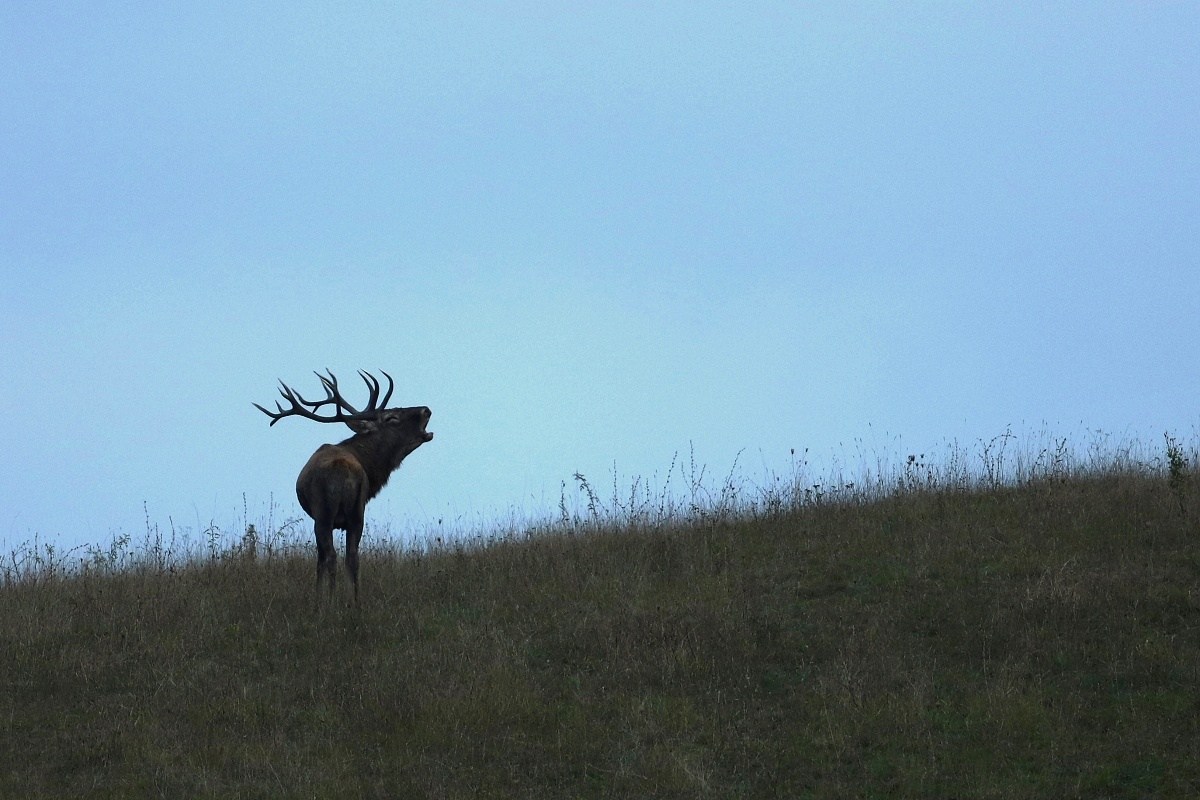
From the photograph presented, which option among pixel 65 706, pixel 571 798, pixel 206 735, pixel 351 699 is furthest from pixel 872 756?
pixel 65 706

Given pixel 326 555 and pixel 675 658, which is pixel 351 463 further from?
pixel 675 658

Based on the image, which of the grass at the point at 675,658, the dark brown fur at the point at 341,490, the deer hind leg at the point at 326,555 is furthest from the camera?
the dark brown fur at the point at 341,490

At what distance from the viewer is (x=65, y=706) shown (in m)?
11.8

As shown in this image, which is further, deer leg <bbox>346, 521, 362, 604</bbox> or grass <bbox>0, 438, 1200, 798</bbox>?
deer leg <bbox>346, 521, 362, 604</bbox>

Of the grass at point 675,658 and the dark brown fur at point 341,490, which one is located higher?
the dark brown fur at point 341,490

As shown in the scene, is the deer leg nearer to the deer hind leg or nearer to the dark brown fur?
the dark brown fur

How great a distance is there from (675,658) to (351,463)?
4548mm

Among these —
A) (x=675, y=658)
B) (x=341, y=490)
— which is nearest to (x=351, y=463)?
(x=341, y=490)

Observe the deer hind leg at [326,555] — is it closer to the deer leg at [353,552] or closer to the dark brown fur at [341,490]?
the dark brown fur at [341,490]

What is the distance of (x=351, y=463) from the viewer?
14430 millimetres

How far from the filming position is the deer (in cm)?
1409

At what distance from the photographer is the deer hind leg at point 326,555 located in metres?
13.9

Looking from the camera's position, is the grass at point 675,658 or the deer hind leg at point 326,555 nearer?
the grass at point 675,658

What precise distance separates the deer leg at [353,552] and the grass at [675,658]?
336mm
